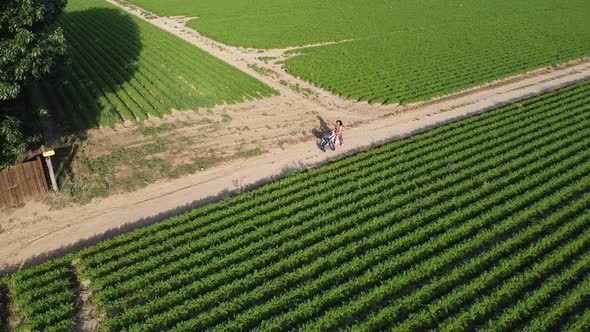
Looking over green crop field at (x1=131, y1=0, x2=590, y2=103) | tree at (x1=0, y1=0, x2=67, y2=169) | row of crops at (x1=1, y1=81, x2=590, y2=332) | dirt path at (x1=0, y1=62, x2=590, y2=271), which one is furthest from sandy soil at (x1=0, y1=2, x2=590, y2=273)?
tree at (x1=0, y1=0, x2=67, y2=169)

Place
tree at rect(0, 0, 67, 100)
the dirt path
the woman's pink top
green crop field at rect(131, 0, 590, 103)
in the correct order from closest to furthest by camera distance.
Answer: tree at rect(0, 0, 67, 100)
the dirt path
the woman's pink top
green crop field at rect(131, 0, 590, 103)

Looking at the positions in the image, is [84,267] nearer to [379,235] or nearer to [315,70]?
[379,235]

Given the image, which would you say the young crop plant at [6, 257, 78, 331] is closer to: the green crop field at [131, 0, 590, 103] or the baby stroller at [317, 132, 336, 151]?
the baby stroller at [317, 132, 336, 151]

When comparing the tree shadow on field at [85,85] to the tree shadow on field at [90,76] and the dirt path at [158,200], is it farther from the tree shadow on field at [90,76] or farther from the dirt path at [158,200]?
the dirt path at [158,200]

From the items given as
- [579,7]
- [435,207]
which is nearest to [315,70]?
[435,207]

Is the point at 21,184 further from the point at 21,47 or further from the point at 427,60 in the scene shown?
the point at 427,60

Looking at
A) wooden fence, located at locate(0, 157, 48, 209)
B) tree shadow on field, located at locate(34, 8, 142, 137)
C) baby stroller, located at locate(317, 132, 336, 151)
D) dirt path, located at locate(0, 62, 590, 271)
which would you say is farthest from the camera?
tree shadow on field, located at locate(34, 8, 142, 137)

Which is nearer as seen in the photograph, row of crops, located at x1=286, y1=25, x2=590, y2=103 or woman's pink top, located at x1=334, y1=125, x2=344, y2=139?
woman's pink top, located at x1=334, y1=125, x2=344, y2=139

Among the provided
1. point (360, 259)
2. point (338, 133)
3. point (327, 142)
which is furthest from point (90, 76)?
point (360, 259)

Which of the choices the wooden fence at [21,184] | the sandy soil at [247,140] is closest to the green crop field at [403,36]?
the sandy soil at [247,140]
